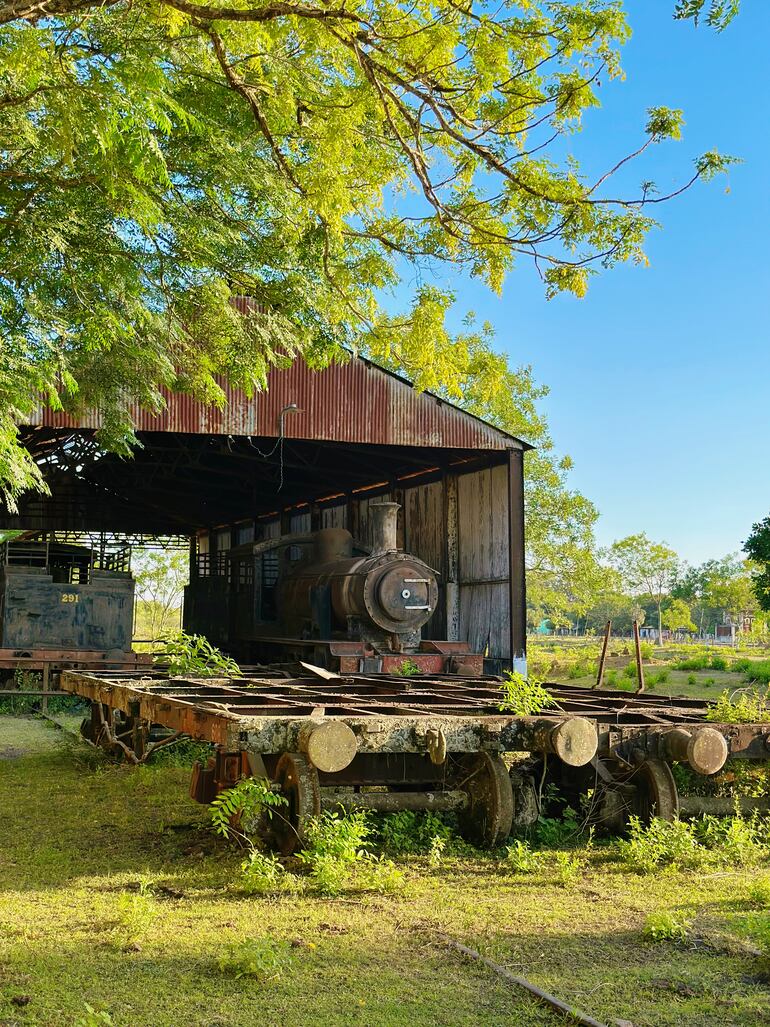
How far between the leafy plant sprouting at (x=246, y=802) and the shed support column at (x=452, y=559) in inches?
523

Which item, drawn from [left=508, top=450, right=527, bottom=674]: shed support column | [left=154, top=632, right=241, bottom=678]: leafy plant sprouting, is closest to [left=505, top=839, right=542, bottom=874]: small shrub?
[left=154, top=632, right=241, bottom=678]: leafy plant sprouting

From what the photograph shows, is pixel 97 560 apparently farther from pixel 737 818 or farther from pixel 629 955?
pixel 629 955

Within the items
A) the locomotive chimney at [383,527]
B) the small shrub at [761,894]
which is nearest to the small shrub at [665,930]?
the small shrub at [761,894]

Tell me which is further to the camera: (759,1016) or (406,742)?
(406,742)

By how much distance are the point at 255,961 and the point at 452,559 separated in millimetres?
15864

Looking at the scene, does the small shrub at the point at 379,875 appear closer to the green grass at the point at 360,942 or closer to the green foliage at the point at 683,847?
the green grass at the point at 360,942

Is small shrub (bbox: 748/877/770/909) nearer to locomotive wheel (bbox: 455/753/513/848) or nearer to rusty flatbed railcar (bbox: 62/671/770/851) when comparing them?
rusty flatbed railcar (bbox: 62/671/770/851)

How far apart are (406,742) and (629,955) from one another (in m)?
1.94

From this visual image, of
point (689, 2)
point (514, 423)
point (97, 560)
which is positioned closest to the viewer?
point (689, 2)

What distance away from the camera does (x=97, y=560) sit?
23141 millimetres

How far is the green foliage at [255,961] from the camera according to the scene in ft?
14.3

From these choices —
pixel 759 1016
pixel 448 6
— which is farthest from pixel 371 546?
pixel 759 1016

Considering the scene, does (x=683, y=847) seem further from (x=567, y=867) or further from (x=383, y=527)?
(x=383, y=527)

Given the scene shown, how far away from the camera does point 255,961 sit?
4.36 meters
